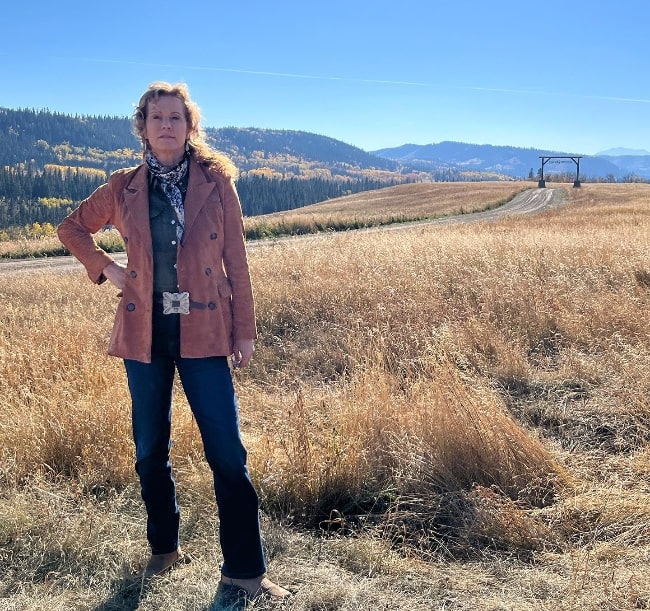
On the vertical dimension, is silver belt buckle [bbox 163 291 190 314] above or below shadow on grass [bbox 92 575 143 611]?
above

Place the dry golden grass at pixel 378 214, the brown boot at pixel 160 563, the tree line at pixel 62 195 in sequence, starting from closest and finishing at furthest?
1. the brown boot at pixel 160 563
2. the dry golden grass at pixel 378 214
3. the tree line at pixel 62 195

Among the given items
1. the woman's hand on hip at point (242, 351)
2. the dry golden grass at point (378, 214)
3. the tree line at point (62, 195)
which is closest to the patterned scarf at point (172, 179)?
the woman's hand on hip at point (242, 351)

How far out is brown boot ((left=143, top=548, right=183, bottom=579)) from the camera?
8.45 feet

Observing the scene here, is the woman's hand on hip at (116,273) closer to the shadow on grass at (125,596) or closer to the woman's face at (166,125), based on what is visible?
the woman's face at (166,125)

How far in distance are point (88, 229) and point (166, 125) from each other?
67 centimetres

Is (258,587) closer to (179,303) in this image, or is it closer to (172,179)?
(179,303)

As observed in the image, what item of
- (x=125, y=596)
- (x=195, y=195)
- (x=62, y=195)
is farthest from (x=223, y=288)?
(x=62, y=195)

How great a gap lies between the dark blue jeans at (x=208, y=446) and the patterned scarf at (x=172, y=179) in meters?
0.59

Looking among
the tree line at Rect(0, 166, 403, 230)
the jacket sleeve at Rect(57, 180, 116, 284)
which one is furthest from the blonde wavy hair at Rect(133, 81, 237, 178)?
the tree line at Rect(0, 166, 403, 230)

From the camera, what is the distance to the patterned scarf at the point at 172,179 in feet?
7.91

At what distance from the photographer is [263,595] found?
2.39 m

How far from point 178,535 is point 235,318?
3.67 feet

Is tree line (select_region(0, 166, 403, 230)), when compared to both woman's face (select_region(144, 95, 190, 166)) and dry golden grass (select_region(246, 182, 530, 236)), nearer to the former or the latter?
dry golden grass (select_region(246, 182, 530, 236))

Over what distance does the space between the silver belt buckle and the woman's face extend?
608mm
